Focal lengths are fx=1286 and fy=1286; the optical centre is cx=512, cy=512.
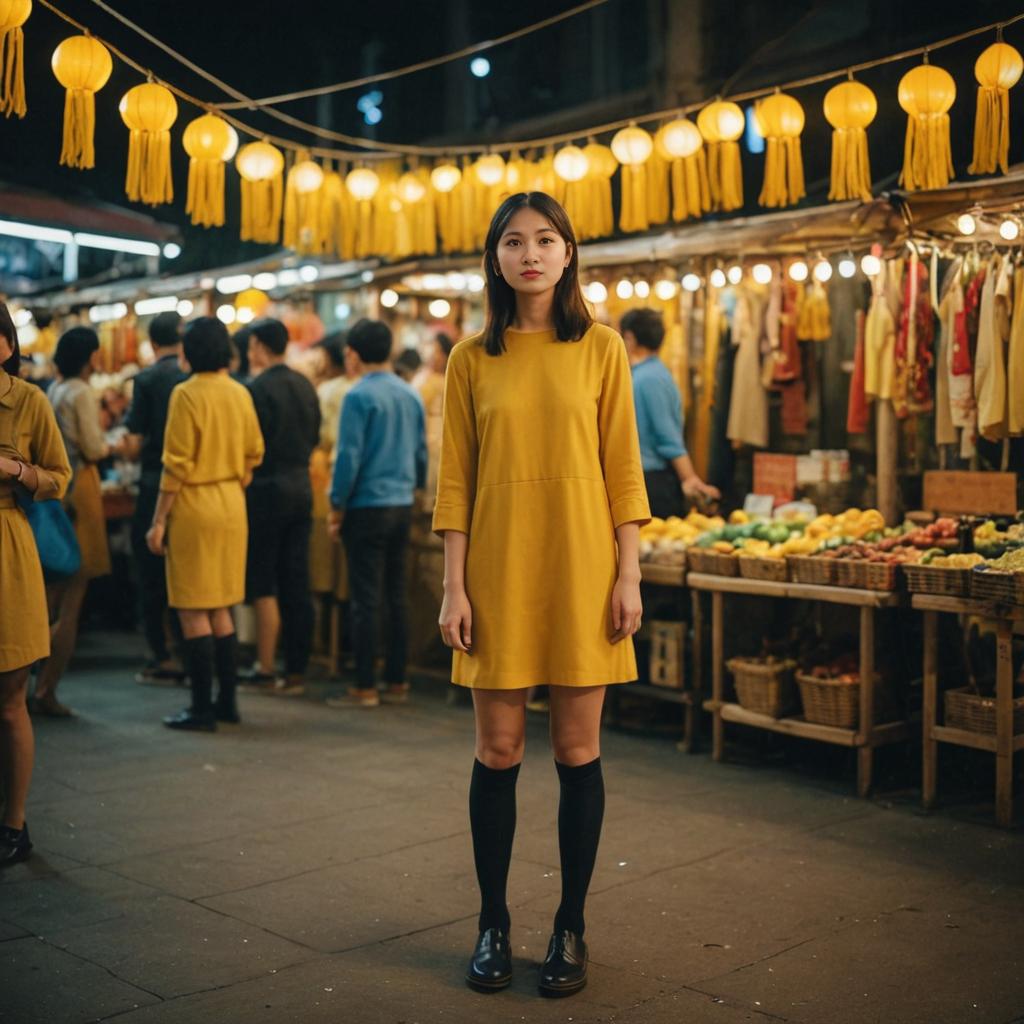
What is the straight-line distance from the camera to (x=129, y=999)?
3539 mm

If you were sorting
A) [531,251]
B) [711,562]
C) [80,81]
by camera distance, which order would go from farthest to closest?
1. [711,562]
2. [80,81]
3. [531,251]

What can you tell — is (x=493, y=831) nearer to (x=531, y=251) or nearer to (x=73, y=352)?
(x=531, y=251)

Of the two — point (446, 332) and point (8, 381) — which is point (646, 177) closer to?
point (446, 332)

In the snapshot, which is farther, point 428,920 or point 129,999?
point 428,920

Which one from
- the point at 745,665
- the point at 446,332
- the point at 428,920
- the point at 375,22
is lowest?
the point at 428,920

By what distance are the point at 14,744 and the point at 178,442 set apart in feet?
7.79

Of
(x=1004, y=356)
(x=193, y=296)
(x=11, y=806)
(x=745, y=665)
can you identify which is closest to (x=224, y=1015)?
(x=11, y=806)

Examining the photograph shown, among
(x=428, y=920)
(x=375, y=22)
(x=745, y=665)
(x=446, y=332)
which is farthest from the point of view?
(x=375, y=22)

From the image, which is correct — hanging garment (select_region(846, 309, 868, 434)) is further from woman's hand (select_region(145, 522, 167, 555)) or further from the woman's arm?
the woman's arm

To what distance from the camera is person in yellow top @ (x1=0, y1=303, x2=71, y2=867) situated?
182 inches

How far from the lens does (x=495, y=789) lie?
3662 millimetres

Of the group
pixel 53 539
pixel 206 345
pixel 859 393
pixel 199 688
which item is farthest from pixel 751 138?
pixel 53 539

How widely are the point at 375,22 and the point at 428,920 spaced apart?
1138cm

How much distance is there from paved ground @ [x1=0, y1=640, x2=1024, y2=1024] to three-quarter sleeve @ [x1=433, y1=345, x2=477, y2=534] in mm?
1372
